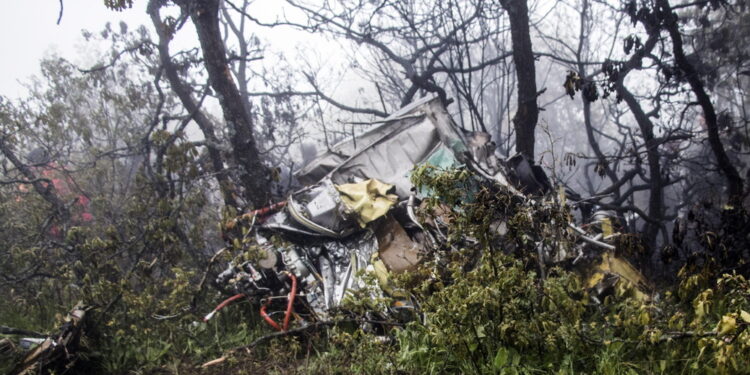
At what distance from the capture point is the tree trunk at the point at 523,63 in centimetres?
568

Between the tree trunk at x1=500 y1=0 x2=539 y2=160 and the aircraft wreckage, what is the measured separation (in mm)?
889

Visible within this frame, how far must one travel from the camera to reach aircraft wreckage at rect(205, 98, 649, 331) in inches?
161

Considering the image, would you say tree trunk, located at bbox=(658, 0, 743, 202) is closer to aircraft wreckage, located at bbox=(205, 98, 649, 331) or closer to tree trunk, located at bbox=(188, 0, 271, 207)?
aircraft wreckage, located at bbox=(205, 98, 649, 331)

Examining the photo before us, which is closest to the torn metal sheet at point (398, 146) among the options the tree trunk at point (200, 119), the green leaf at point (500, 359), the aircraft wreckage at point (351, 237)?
the aircraft wreckage at point (351, 237)

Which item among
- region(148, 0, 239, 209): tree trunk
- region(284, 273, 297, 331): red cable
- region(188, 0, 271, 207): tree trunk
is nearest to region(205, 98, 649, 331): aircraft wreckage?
region(284, 273, 297, 331): red cable

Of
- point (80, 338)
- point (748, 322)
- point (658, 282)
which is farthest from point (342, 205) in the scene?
point (658, 282)

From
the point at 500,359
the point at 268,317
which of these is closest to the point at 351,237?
the point at 268,317

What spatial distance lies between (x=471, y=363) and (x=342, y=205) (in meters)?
2.07

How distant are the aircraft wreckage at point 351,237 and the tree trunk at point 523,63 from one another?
889 mm

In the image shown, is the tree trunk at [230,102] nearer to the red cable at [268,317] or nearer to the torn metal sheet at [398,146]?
the torn metal sheet at [398,146]

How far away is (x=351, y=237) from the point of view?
15.1ft

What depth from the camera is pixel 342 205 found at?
4.44m

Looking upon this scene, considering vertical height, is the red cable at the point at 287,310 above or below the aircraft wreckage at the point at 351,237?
below

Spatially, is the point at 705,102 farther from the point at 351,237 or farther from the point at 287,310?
the point at 287,310
